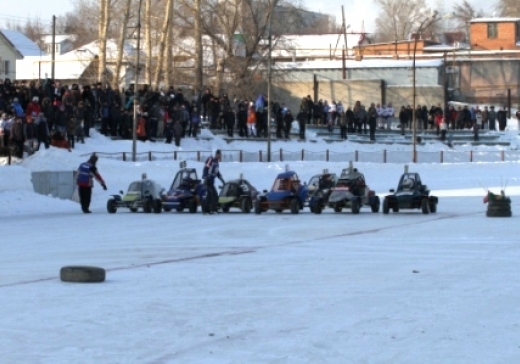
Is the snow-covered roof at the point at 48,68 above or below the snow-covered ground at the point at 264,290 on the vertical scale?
above

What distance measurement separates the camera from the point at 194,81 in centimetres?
6069

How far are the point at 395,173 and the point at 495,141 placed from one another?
1599cm

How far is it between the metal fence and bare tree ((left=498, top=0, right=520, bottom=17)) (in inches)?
3347

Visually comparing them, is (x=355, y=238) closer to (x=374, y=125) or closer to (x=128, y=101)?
(x=128, y=101)

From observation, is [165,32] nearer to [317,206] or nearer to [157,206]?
[157,206]

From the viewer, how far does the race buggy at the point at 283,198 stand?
3073 cm

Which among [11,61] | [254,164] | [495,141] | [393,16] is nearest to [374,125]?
[495,141]

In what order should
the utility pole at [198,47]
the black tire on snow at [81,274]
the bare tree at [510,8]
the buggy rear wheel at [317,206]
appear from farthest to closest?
the bare tree at [510,8], the utility pole at [198,47], the buggy rear wheel at [317,206], the black tire on snow at [81,274]

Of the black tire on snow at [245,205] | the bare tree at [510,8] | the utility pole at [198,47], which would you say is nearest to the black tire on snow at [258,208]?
the black tire on snow at [245,205]

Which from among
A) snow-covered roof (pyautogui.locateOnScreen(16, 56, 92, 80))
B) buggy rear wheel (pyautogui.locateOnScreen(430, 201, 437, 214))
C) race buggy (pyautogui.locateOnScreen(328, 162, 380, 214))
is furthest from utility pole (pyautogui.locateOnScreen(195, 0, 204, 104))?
buggy rear wheel (pyautogui.locateOnScreen(430, 201, 437, 214))

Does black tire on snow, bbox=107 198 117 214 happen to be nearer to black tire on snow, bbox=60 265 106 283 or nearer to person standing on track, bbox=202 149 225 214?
person standing on track, bbox=202 149 225 214

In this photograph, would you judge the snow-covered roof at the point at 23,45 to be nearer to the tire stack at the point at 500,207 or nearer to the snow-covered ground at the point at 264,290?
the snow-covered ground at the point at 264,290

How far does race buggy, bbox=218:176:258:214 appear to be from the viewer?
103 ft

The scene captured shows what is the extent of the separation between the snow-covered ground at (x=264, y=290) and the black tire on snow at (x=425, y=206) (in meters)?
1.38
